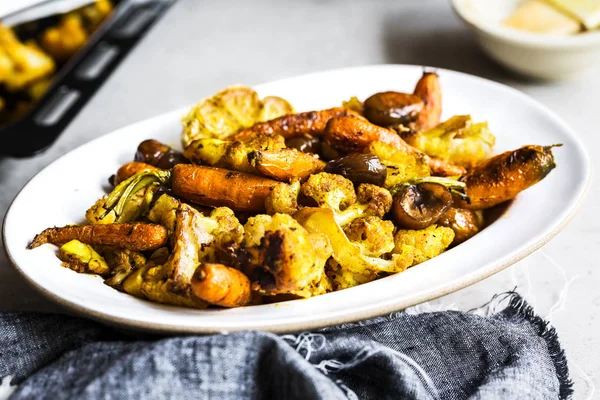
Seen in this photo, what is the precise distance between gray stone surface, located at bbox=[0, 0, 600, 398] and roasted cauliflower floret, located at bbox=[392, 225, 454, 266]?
0.27 meters

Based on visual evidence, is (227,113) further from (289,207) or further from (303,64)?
(303,64)

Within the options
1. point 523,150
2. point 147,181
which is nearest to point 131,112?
point 147,181

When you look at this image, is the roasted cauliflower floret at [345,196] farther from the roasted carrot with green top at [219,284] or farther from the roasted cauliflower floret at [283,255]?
the roasted carrot with green top at [219,284]

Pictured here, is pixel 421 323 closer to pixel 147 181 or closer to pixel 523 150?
pixel 523 150

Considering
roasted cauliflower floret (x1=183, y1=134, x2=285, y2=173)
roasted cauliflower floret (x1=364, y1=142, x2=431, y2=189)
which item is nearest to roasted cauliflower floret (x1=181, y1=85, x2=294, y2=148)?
roasted cauliflower floret (x1=183, y1=134, x2=285, y2=173)

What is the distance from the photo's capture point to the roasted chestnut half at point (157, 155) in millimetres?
1686

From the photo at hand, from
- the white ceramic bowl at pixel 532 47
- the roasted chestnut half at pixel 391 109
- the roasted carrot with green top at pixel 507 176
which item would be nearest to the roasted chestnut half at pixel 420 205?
the roasted carrot with green top at pixel 507 176

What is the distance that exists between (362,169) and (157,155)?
52cm

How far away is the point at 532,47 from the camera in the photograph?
A: 228cm

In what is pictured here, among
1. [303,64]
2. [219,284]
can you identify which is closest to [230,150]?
[219,284]

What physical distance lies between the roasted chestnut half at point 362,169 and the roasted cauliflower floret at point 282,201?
0.13 meters

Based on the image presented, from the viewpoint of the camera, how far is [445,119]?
6.39ft

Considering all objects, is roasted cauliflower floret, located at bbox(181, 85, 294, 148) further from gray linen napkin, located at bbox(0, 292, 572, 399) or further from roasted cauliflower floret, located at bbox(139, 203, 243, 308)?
gray linen napkin, located at bbox(0, 292, 572, 399)

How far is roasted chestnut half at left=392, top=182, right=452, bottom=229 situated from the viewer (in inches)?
56.9
